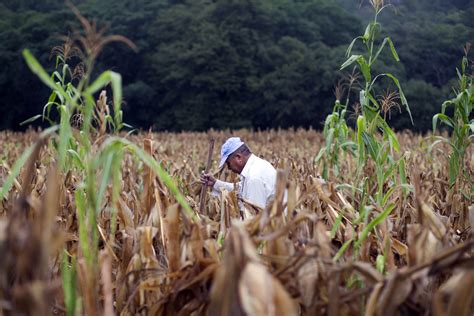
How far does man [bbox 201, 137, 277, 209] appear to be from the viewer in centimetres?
523

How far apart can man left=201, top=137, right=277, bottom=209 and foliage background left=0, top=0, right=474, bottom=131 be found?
98.2 feet

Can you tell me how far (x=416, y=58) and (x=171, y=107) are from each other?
43.5 feet

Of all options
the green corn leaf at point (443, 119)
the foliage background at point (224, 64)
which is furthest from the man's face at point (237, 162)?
the foliage background at point (224, 64)

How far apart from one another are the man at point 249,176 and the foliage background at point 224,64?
2993 cm

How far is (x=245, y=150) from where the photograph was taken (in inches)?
222

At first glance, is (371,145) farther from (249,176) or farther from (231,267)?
(231,267)

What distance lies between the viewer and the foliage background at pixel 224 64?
1473 inches

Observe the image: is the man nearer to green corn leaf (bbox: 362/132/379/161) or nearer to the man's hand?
the man's hand

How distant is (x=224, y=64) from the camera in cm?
3894

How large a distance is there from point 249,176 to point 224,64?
3399 centimetres

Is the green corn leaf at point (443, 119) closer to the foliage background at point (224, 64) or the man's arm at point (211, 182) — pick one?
the man's arm at point (211, 182)

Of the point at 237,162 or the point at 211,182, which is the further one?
the point at 237,162

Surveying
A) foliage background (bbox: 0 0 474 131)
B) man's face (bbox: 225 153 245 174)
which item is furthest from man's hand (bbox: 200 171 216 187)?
foliage background (bbox: 0 0 474 131)

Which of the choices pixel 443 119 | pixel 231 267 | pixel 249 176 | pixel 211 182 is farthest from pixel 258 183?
pixel 231 267
